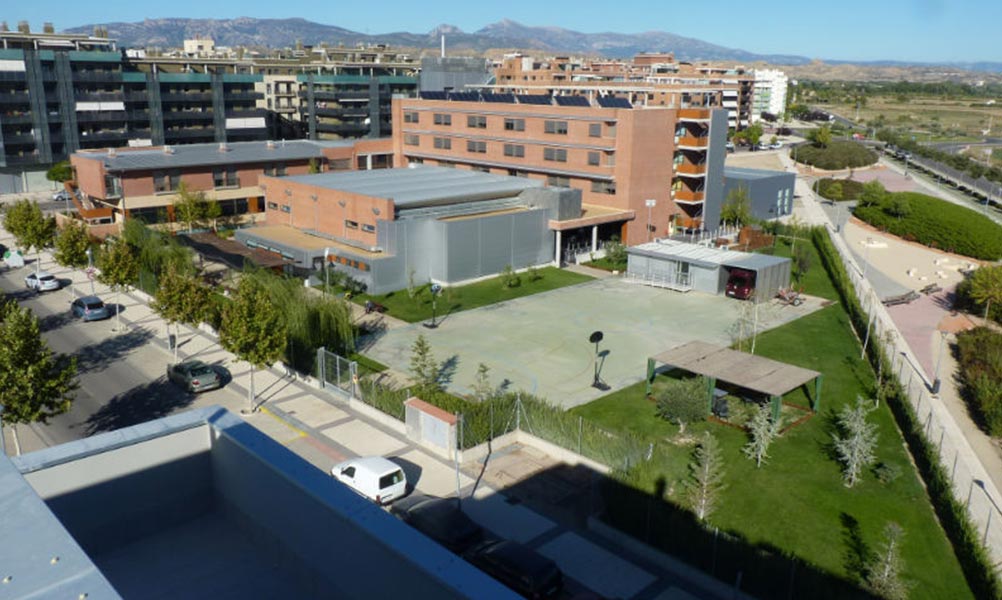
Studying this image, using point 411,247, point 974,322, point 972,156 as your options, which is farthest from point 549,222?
point 972,156

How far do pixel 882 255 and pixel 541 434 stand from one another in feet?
156

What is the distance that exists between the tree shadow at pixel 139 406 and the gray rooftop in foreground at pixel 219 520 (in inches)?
684

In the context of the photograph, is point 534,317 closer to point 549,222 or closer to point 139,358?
point 549,222

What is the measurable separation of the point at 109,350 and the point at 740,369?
92.8ft

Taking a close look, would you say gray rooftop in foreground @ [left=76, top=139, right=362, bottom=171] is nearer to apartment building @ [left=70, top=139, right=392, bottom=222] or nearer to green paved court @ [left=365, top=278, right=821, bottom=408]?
apartment building @ [left=70, top=139, right=392, bottom=222]

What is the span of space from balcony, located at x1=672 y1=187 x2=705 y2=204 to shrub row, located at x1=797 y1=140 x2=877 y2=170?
205 feet

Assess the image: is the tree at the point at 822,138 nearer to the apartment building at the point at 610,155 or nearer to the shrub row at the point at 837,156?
the shrub row at the point at 837,156

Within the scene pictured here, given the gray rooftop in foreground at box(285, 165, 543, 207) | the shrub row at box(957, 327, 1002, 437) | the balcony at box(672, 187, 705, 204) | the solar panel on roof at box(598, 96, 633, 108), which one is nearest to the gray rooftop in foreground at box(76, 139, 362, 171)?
the gray rooftop in foreground at box(285, 165, 543, 207)

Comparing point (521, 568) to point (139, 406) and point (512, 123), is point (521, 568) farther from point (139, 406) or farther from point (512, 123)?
point (512, 123)

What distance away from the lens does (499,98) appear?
2618 inches

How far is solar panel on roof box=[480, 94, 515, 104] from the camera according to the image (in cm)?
6547

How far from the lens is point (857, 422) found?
2464 cm

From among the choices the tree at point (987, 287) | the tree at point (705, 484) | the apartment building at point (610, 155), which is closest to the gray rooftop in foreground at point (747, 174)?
the apartment building at point (610, 155)

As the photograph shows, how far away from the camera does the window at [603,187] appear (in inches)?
2313
